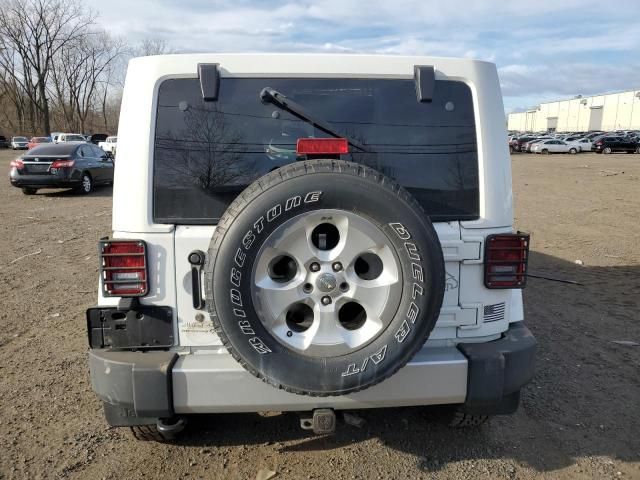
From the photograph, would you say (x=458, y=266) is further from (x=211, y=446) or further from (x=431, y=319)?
(x=211, y=446)

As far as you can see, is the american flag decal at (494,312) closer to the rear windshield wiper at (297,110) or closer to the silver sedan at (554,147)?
the rear windshield wiper at (297,110)

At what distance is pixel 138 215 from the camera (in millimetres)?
2531

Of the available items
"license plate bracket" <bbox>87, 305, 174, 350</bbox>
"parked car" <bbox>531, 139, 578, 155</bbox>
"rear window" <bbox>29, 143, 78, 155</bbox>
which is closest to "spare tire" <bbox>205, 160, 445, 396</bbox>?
"license plate bracket" <bbox>87, 305, 174, 350</bbox>

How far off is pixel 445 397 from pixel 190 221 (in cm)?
159

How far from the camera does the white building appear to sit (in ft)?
282

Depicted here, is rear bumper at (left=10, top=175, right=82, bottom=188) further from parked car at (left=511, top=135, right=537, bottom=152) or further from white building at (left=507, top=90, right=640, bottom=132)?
white building at (left=507, top=90, right=640, bottom=132)

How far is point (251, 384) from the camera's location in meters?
2.47

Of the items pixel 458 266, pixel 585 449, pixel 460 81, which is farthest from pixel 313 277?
pixel 585 449

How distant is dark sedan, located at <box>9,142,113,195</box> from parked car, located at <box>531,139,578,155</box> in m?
41.3


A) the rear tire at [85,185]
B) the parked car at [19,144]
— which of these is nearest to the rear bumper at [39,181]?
the rear tire at [85,185]

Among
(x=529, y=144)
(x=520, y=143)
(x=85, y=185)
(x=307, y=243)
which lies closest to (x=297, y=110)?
(x=307, y=243)

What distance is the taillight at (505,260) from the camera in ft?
8.77

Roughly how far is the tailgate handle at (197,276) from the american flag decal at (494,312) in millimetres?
1515

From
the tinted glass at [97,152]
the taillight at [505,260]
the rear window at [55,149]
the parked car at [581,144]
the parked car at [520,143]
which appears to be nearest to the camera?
the taillight at [505,260]
